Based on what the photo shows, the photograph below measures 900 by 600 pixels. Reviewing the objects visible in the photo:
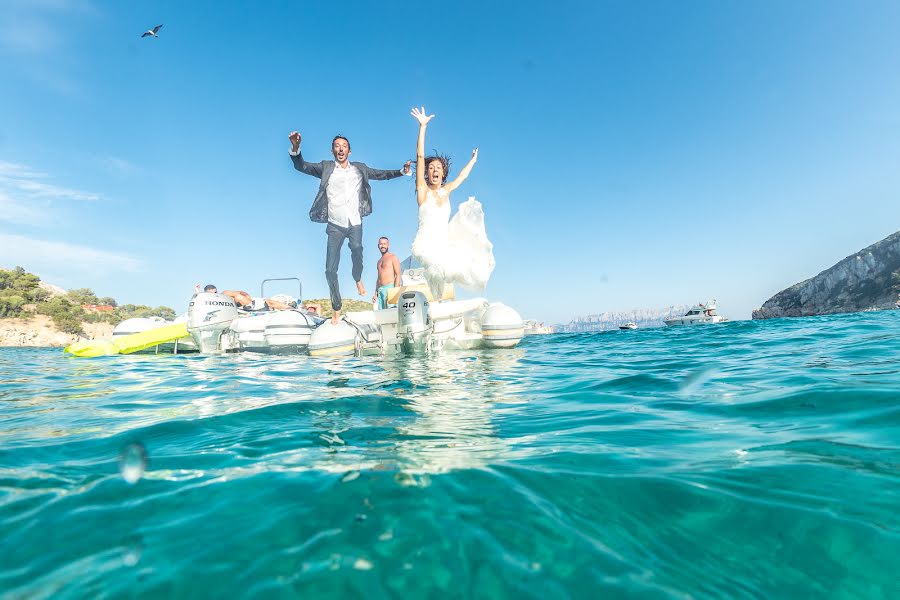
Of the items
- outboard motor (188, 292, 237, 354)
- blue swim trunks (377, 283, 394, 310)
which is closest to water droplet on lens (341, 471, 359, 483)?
blue swim trunks (377, 283, 394, 310)

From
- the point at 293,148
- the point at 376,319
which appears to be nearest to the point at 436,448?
the point at 376,319

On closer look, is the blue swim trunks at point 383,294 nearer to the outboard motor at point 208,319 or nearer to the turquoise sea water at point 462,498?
the outboard motor at point 208,319

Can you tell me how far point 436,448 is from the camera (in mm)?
2266

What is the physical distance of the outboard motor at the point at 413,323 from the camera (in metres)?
7.01

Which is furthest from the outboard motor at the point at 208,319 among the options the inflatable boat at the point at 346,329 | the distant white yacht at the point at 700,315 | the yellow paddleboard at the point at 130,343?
the distant white yacht at the point at 700,315

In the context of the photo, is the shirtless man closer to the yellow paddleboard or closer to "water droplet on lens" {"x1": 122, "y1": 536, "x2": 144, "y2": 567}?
the yellow paddleboard

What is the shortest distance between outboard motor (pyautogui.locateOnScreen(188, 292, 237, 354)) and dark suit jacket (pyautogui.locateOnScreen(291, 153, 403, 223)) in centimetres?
277

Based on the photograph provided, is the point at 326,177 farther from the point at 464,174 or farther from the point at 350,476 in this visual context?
the point at 350,476

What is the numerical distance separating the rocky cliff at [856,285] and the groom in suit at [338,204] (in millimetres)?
90494

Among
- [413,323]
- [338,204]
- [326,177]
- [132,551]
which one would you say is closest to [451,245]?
[413,323]

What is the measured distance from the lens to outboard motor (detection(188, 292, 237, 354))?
28.5 ft

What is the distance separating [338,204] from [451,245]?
2352 mm

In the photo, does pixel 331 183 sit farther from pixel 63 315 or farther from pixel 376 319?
pixel 63 315

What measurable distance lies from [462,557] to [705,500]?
1.04m
